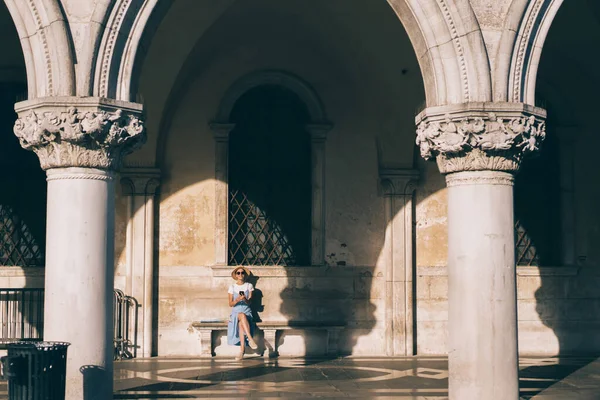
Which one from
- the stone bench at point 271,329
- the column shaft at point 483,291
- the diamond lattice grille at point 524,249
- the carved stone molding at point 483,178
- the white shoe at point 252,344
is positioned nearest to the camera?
the column shaft at point 483,291

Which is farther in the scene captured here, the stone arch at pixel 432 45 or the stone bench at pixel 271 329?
the stone bench at pixel 271 329

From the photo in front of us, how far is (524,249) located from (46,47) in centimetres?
872

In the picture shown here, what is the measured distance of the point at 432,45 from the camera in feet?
34.0

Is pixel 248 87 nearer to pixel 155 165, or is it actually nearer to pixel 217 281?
pixel 155 165

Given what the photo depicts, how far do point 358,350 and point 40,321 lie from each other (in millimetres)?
4553

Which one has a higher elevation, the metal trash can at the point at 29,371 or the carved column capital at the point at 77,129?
the carved column capital at the point at 77,129

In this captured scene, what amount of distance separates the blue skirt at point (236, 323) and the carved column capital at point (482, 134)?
5.28m

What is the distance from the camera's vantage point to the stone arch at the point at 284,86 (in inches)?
621

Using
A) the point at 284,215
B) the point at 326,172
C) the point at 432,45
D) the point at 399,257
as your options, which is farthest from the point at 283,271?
the point at 432,45

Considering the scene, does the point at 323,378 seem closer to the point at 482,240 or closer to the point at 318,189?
the point at 482,240

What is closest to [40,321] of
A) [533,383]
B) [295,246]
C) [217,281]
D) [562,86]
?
[217,281]

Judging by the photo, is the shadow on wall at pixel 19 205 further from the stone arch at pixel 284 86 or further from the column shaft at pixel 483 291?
the column shaft at pixel 483 291

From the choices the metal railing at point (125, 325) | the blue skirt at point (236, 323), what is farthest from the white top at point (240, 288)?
the metal railing at point (125, 325)

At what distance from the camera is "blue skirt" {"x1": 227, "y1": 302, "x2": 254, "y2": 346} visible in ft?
48.6
